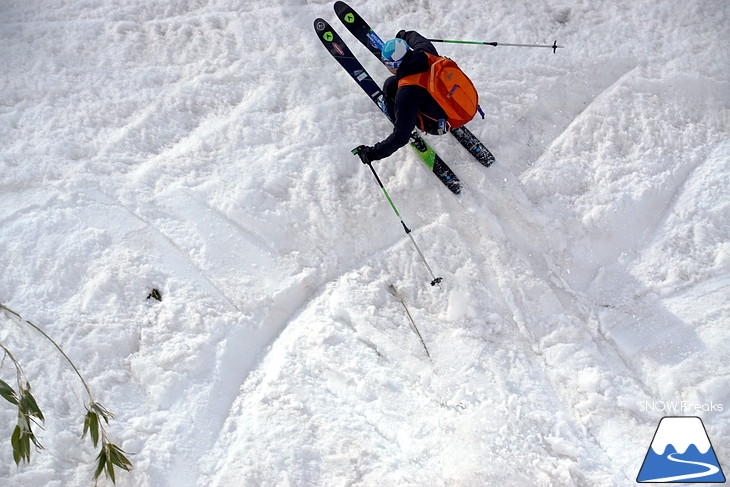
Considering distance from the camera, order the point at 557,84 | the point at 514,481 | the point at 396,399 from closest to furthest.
Answer: 1. the point at 514,481
2. the point at 396,399
3. the point at 557,84

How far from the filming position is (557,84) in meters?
6.36

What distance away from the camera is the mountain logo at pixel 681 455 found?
4.38 metres

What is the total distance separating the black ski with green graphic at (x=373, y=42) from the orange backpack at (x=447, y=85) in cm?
62

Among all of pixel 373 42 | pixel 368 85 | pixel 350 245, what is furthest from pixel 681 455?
pixel 373 42

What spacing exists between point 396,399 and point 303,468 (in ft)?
2.99

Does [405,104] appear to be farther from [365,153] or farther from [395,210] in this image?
[395,210]

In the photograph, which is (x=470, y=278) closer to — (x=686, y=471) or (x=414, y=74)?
(x=414, y=74)

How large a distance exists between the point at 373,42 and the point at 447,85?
1.43 meters

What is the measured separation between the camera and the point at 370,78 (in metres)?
6.14

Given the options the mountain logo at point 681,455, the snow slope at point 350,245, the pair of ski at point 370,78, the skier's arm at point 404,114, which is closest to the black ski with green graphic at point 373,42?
the pair of ski at point 370,78

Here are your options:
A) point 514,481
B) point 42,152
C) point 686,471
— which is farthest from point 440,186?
point 42,152

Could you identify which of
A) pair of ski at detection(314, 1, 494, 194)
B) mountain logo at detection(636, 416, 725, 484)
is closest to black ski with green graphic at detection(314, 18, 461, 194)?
pair of ski at detection(314, 1, 494, 194)

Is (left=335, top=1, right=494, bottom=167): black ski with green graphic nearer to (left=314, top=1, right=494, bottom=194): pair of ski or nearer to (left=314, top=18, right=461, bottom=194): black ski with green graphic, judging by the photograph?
(left=314, top=1, right=494, bottom=194): pair of ski

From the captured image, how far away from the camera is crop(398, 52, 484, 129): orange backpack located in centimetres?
517
